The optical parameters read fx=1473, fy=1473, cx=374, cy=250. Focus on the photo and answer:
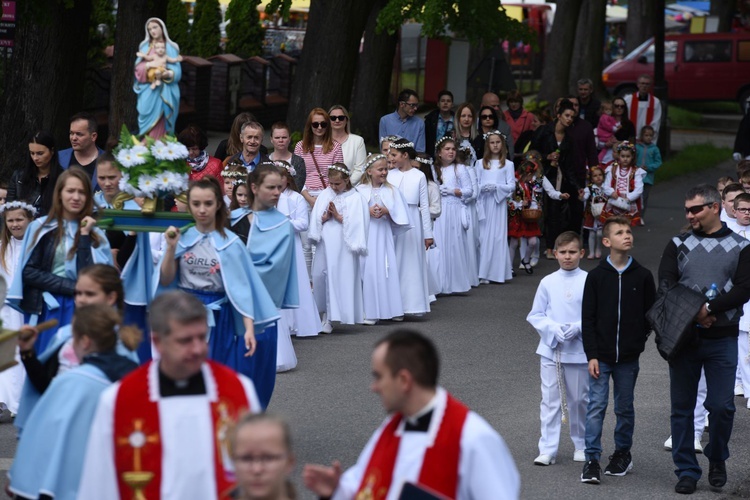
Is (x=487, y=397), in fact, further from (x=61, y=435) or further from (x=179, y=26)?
(x=179, y=26)

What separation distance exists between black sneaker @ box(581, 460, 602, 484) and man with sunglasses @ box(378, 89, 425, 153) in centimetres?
855

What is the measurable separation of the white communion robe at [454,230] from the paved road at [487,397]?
0.85 ft

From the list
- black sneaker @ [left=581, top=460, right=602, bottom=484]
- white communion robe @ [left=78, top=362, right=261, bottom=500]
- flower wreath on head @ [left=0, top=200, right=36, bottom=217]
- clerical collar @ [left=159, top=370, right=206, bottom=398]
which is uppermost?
clerical collar @ [left=159, top=370, right=206, bottom=398]

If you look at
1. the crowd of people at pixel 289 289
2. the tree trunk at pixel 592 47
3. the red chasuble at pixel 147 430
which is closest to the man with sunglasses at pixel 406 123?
the crowd of people at pixel 289 289

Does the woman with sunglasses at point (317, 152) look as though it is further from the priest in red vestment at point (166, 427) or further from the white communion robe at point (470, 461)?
the white communion robe at point (470, 461)

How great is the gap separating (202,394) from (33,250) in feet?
10.9

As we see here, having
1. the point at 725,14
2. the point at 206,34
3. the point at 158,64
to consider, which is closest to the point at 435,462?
the point at 158,64

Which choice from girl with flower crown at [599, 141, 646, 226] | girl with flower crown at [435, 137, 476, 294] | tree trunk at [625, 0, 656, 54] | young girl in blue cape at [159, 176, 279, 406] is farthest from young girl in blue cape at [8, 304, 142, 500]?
tree trunk at [625, 0, 656, 54]

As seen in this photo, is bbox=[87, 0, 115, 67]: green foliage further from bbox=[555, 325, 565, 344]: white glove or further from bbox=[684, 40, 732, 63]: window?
bbox=[684, 40, 732, 63]: window

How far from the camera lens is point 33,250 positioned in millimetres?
8031

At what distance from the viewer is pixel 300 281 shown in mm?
13039

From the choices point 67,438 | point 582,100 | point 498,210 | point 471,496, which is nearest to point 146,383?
point 67,438

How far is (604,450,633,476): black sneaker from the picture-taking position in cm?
891

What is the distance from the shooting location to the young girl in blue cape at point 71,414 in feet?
17.6
